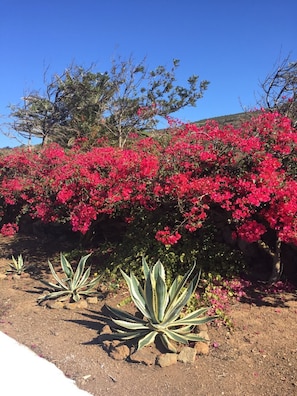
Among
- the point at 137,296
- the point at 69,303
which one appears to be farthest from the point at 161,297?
the point at 69,303

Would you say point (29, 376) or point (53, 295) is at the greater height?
point (53, 295)

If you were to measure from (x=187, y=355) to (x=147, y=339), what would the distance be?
386 millimetres

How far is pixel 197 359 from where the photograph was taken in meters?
3.31

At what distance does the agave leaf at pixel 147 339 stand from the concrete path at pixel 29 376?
0.63 meters

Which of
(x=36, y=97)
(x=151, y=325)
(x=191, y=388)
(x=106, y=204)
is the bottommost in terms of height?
(x=191, y=388)

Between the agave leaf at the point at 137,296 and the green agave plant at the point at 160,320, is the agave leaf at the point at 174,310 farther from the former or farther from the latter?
the agave leaf at the point at 137,296

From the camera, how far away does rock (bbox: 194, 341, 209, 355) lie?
3402 mm

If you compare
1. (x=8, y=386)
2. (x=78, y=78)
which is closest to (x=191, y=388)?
(x=8, y=386)

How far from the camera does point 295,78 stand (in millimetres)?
7578

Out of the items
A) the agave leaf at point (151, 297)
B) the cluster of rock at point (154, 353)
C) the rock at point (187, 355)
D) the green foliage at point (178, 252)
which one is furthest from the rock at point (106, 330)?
the green foliage at point (178, 252)

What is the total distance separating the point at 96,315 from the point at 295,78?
6263 millimetres

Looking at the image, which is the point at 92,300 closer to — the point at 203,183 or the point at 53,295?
the point at 53,295

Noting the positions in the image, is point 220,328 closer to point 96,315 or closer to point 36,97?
point 96,315

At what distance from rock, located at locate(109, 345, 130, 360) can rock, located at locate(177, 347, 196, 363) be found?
1.60 feet
